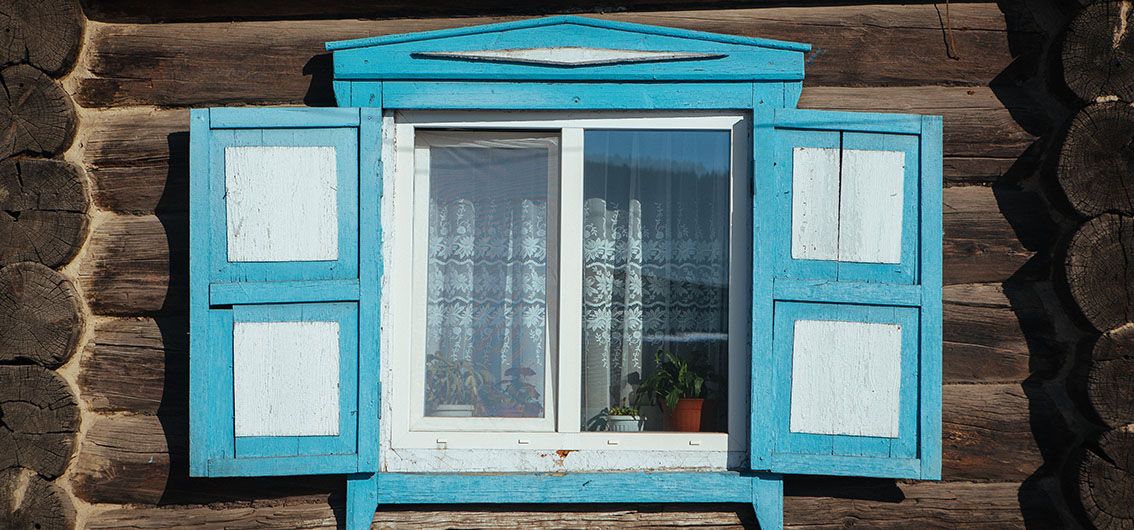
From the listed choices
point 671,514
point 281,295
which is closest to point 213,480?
point 281,295

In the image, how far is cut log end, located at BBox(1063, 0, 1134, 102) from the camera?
342 centimetres

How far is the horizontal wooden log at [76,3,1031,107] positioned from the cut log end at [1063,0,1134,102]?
21 cm

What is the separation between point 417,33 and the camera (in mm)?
3506

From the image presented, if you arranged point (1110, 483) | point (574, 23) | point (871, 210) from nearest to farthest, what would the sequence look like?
point (1110, 483) < point (871, 210) < point (574, 23)

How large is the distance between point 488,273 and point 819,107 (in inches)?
49.5

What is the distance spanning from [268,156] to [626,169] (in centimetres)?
119

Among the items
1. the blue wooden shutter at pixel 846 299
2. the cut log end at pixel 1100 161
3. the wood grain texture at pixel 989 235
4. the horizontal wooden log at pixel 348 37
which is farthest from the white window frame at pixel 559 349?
the cut log end at pixel 1100 161

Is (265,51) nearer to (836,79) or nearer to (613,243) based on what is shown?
(613,243)

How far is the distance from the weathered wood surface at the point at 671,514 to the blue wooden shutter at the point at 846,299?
19cm

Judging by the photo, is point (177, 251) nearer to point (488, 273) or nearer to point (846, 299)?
point (488, 273)

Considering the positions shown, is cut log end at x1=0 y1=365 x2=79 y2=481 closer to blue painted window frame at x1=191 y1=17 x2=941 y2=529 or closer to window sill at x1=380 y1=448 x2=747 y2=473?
blue painted window frame at x1=191 y1=17 x2=941 y2=529

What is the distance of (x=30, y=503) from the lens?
135 inches

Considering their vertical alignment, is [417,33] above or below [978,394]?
above

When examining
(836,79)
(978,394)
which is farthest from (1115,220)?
(836,79)
